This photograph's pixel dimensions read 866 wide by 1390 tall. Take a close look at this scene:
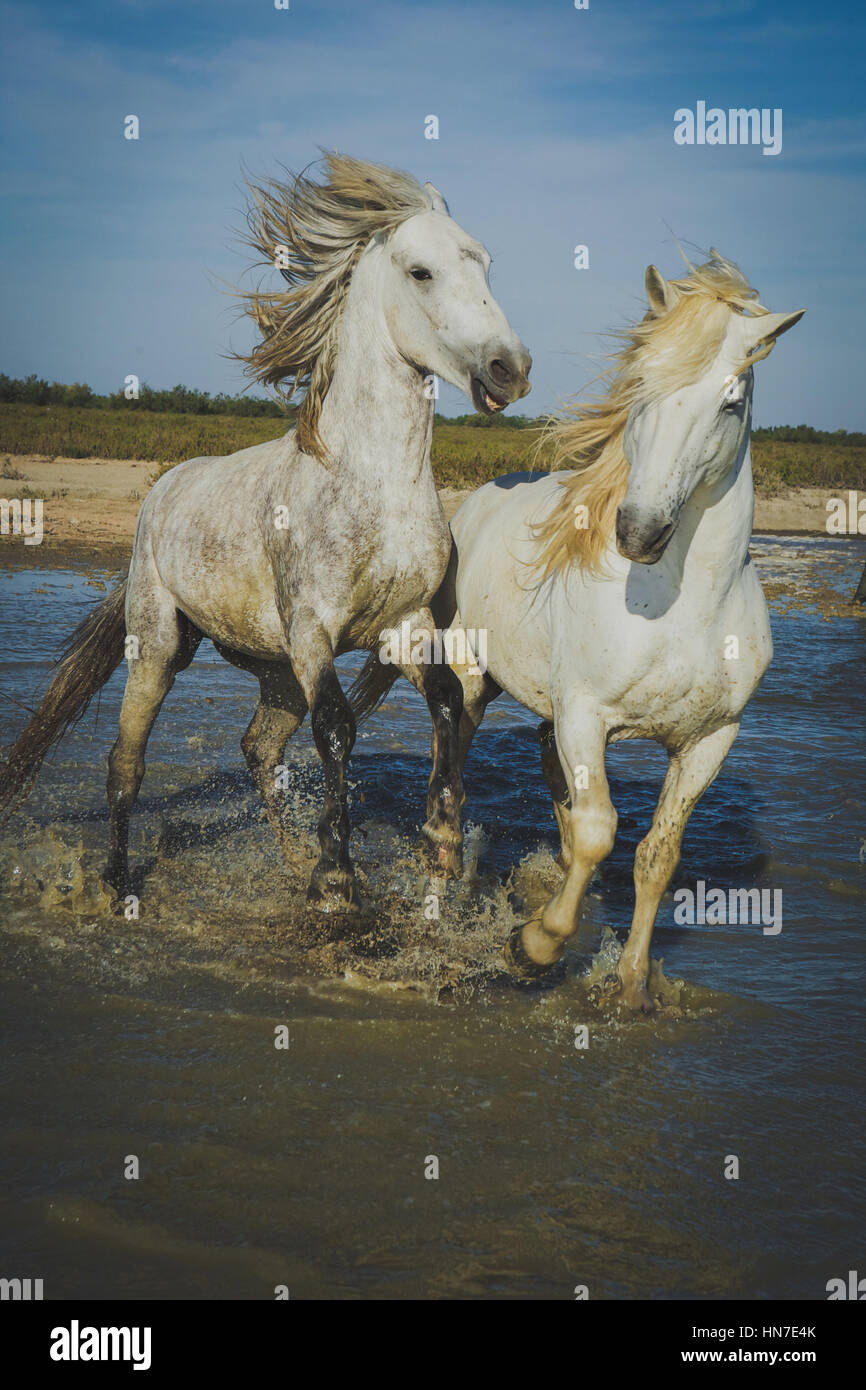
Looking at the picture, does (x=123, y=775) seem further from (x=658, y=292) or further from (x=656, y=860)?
(x=658, y=292)

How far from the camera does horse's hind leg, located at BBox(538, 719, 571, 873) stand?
513 centimetres

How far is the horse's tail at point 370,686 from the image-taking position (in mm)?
5324

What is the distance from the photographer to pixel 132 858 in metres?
5.59

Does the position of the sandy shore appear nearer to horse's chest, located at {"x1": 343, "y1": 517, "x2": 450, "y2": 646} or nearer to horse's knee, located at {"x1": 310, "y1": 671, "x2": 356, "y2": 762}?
horse's chest, located at {"x1": 343, "y1": 517, "x2": 450, "y2": 646}

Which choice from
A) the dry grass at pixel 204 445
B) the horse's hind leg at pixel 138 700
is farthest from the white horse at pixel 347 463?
the dry grass at pixel 204 445

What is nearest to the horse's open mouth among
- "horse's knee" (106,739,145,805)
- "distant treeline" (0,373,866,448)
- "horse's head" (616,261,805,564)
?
"horse's head" (616,261,805,564)

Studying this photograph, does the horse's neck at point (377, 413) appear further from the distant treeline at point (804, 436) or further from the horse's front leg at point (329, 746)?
the distant treeline at point (804, 436)

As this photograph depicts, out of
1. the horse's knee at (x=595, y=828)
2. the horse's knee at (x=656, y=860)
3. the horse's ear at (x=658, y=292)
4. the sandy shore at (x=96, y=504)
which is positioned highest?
the sandy shore at (x=96, y=504)

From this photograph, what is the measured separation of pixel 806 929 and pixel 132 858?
3222mm

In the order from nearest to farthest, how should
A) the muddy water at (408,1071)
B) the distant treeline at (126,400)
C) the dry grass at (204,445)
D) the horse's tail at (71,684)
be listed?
1. the muddy water at (408,1071)
2. the horse's tail at (71,684)
3. the dry grass at (204,445)
4. the distant treeline at (126,400)

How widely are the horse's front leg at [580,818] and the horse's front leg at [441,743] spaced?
21.4 inches

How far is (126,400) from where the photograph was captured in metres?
46.4
